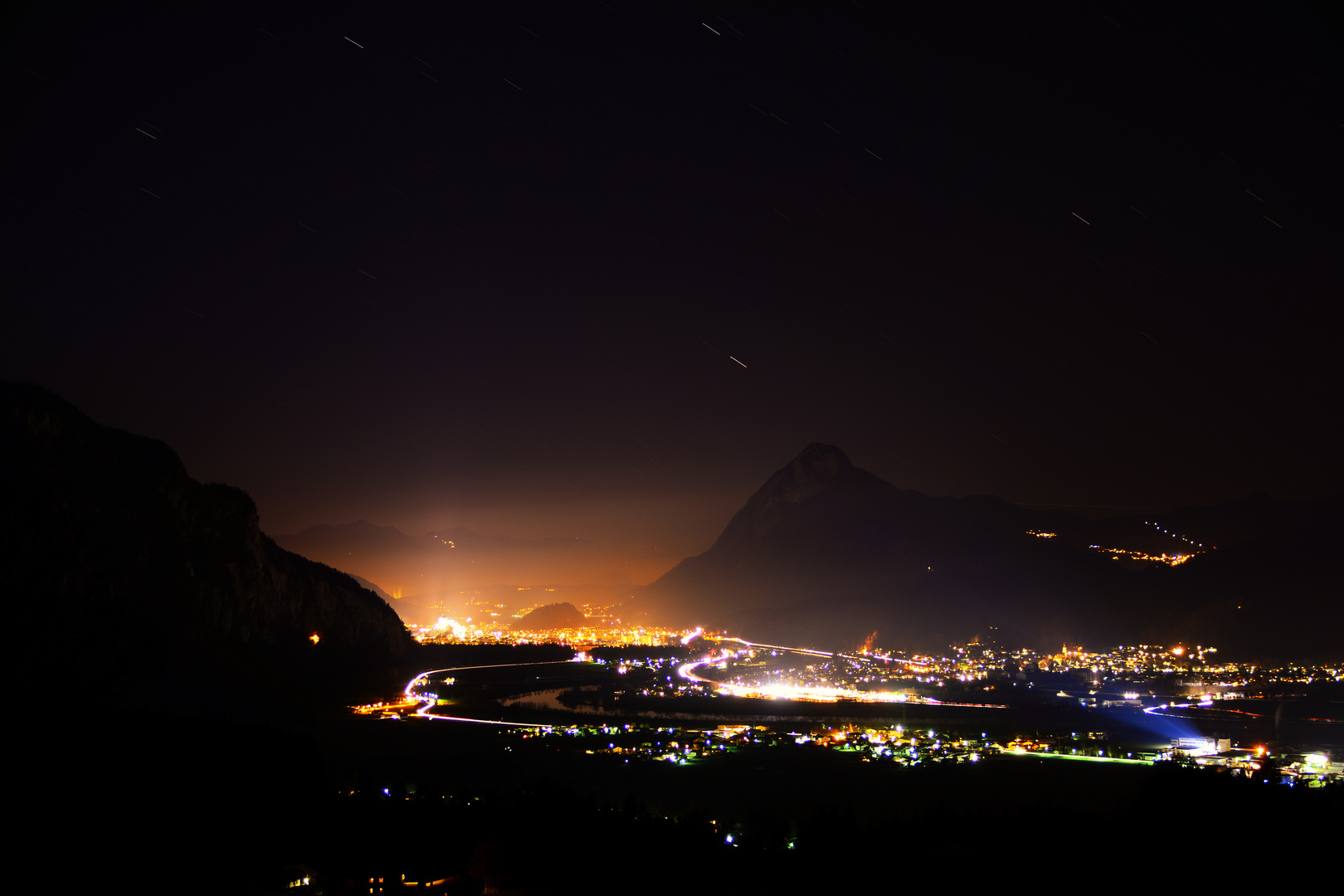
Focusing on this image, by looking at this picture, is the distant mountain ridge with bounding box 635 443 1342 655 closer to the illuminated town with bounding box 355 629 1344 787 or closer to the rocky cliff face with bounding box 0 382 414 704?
the illuminated town with bounding box 355 629 1344 787

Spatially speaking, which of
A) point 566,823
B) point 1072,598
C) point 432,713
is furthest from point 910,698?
point 1072,598

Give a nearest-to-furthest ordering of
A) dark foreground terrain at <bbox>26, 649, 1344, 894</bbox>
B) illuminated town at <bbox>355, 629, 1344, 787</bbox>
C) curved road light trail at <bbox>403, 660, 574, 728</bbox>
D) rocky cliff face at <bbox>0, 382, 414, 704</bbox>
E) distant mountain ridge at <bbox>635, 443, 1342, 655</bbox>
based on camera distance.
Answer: dark foreground terrain at <bbox>26, 649, 1344, 894</bbox>
illuminated town at <bbox>355, 629, 1344, 787</bbox>
rocky cliff face at <bbox>0, 382, 414, 704</bbox>
curved road light trail at <bbox>403, 660, 574, 728</bbox>
distant mountain ridge at <bbox>635, 443, 1342, 655</bbox>

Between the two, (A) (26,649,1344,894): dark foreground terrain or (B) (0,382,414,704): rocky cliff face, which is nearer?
(A) (26,649,1344,894): dark foreground terrain

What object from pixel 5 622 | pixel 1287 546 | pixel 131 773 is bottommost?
pixel 131 773

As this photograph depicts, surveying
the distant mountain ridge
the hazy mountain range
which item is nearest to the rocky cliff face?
the hazy mountain range

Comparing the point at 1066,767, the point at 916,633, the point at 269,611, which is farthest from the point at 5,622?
the point at 916,633

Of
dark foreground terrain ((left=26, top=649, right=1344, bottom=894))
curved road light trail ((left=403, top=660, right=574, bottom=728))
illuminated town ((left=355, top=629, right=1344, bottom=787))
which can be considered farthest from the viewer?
curved road light trail ((left=403, top=660, right=574, bottom=728))

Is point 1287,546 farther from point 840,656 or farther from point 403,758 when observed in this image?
point 403,758

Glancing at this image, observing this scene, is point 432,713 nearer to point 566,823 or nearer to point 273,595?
point 273,595

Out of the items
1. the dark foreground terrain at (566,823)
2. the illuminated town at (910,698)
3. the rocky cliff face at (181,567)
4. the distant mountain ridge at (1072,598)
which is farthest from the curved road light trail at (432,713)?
the distant mountain ridge at (1072,598)

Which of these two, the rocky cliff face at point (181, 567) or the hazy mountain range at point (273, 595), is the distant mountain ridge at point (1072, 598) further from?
the rocky cliff face at point (181, 567)

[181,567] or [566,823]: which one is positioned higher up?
[181,567]
